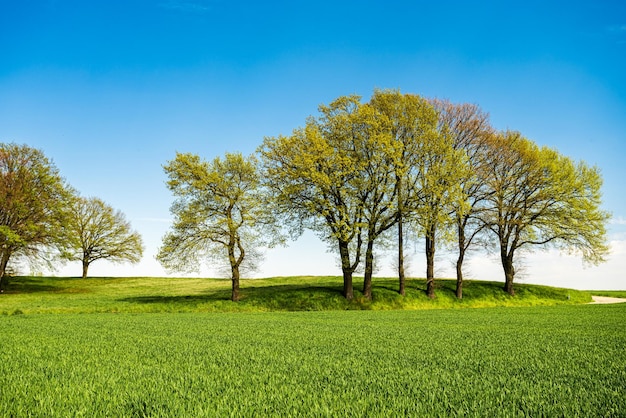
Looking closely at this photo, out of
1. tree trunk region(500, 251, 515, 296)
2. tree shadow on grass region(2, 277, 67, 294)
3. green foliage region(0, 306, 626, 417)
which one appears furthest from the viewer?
tree shadow on grass region(2, 277, 67, 294)

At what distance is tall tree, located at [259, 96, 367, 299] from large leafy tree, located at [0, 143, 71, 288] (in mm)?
27222

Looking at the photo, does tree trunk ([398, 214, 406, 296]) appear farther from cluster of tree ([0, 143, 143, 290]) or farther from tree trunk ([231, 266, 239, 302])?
cluster of tree ([0, 143, 143, 290])

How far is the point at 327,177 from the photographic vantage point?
34375 mm

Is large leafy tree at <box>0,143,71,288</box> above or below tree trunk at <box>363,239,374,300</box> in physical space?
above

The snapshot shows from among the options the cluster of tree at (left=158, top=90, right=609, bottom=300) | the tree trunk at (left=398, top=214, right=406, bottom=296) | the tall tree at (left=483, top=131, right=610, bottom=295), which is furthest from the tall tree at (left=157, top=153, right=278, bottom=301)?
the tall tree at (left=483, top=131, right=610, bottom=295)

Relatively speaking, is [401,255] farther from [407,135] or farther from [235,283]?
[235,283]

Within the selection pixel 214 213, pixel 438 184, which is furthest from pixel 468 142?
pixel 214 213

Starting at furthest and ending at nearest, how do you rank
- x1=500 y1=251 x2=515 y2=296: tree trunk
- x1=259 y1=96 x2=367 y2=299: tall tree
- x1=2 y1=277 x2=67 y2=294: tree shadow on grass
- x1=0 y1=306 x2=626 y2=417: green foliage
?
1. x1=2 y1=277 x2=67 y2=294: tree shadow on grass
2. x1=500 y1=251 x2=515 y2=296: tree trunk
3. x1=259 y1=96 x2=367 y2=299: tall tree
4. x1=0 y1=306 x2=626 y2=417: green foliage

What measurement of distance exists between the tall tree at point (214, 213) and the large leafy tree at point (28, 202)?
1923 cm

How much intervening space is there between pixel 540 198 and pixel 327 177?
23.4 meters

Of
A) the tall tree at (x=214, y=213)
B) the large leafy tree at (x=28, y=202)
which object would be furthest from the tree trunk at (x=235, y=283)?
the large leafy tree at (x=28, y=202)

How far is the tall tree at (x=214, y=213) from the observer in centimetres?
3766

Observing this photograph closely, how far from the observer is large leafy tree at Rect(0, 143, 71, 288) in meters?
47.2

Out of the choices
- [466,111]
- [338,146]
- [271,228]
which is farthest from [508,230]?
[271,228]
